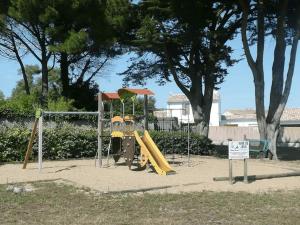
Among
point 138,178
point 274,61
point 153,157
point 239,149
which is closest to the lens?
point 239,149

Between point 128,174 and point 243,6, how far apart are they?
11271 mm

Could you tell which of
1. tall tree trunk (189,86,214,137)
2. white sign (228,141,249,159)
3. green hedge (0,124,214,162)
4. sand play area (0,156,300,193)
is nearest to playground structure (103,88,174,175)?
sand play area (0,156,300,193)

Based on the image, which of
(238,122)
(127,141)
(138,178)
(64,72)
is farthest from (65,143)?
(238,122)

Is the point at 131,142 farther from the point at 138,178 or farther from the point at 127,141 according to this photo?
the point at 138,178

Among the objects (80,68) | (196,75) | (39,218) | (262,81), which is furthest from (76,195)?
(80,68)

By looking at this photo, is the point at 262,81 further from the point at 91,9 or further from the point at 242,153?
the point at 242,153

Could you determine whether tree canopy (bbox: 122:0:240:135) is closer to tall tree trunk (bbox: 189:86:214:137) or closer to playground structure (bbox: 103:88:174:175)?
tall tree trunk (bbox: 189:86:214:137)

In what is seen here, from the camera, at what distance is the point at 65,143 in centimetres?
2061

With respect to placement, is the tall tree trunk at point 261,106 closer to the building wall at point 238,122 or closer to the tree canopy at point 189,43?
the tree canopy at point 189,43

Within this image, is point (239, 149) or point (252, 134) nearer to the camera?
point (239, 149)

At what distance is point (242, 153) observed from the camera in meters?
12.9

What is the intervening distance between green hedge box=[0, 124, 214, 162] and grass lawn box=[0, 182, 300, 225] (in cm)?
817

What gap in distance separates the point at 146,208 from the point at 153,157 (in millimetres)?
6487

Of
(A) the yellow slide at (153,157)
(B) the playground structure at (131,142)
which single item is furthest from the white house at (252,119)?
(A) the yellow slide at (153,157)
